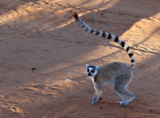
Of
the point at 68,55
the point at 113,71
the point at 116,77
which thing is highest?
the point at 113,71

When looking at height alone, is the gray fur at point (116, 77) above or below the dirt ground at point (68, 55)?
above

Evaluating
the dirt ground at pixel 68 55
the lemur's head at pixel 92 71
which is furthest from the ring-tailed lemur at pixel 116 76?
the dirt ground at pixel 68 55

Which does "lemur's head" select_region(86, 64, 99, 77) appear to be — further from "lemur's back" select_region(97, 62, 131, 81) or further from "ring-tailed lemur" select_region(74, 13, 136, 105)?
"lemur's back" select_region(97, 62, 131, 81)

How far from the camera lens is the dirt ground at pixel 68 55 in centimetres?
494

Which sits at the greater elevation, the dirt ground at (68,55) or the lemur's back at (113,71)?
the lemur's back at (113,71)

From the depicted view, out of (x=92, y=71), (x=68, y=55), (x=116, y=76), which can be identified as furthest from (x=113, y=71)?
(x=68, y=55)

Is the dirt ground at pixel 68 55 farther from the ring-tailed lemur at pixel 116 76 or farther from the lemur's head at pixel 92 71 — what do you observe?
the lemur's head at pixel 92 71

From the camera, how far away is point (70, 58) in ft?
27.5

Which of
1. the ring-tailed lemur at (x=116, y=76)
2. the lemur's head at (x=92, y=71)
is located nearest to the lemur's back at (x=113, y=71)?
the ring-tailed lemur at (x=116, y=76)

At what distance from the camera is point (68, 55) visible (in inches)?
340

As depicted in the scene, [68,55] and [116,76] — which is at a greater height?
[116,76]

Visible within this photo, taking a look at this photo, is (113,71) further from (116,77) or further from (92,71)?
(92,71)

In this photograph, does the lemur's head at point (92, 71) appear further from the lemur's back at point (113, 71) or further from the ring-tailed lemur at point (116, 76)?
the lemur's back at point (113, 71)

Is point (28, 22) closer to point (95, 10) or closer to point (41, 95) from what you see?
point (95, 10)
